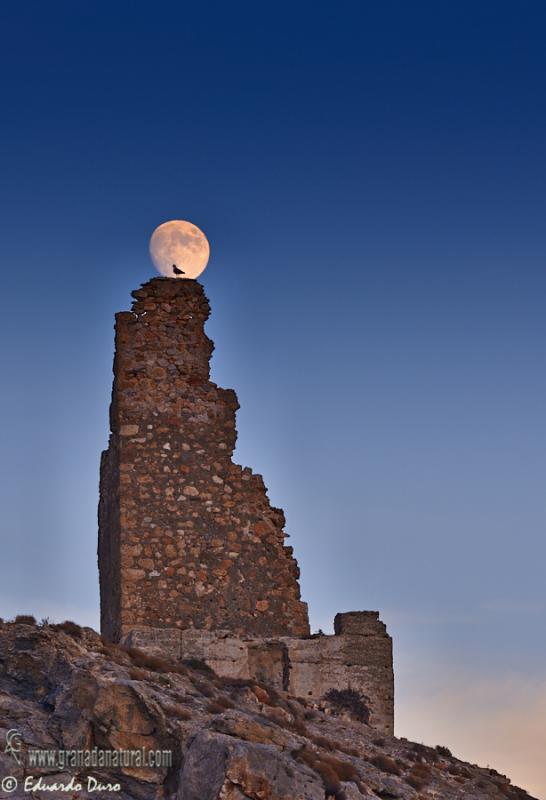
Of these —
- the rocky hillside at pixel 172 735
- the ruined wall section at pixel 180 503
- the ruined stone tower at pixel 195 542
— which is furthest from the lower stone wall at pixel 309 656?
the rocky hillside at pixel 172 735

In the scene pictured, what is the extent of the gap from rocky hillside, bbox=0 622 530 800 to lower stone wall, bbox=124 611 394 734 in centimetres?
81

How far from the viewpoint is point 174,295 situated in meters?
30.0

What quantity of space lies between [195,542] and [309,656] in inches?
103

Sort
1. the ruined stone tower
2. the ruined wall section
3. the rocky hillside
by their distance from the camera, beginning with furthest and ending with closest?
1. the ruined wall section
2. the ruined stone tower
3. the rocky hillside

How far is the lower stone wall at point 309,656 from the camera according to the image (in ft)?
91.5

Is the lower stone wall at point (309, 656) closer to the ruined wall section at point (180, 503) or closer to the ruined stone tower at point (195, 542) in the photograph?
the ruined stone tower at point (195, 542)

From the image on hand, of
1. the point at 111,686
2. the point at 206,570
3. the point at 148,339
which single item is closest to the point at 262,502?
the point at 206,570

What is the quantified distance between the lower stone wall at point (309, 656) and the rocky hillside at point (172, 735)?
0.81 m

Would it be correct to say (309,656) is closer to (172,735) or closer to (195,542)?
(195,542)

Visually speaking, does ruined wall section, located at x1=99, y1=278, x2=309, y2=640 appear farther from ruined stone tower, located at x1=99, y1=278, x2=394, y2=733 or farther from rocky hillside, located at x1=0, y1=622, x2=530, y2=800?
rocky hillside, located at x1=0, y1=622, x2=530, y2=800

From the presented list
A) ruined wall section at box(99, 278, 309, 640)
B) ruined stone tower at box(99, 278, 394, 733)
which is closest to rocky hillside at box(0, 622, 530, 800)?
ruined stone tower at box(99, 278, 394, 733)

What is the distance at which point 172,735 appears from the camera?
22.2 m

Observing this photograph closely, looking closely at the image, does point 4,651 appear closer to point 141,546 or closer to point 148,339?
point 141,546

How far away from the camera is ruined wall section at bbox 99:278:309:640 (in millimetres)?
28500
